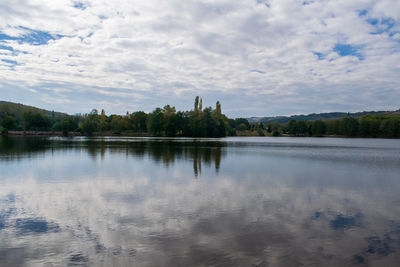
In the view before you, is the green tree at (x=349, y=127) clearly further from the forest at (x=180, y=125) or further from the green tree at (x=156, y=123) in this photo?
the green tree at (x=156, y=123)

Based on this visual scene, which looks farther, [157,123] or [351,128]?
[351,128]

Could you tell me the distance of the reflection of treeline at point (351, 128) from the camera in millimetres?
129125

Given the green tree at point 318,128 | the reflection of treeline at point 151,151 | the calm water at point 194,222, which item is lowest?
the calm water at point 194,222

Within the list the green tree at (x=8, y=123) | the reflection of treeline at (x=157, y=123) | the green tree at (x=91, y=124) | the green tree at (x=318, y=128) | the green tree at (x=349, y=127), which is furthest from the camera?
the green tree at (x=318, y=128)

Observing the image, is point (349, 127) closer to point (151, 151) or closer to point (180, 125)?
point (180, 125)

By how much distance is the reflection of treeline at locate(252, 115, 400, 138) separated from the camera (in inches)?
5084

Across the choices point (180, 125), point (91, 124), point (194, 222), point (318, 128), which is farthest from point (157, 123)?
point (194, 222)

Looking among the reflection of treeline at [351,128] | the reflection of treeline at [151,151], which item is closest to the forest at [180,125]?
the reflection of treeline at [351,128]

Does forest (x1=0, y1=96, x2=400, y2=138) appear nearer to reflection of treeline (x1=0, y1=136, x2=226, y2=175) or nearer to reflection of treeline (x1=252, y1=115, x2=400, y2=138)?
reflection of treeline (x1=252, y1=115, x2=400, y2=138)

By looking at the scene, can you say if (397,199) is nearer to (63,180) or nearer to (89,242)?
(89,242)

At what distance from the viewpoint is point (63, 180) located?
590 inches

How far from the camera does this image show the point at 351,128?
459 ft

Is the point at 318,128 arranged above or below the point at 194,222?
above

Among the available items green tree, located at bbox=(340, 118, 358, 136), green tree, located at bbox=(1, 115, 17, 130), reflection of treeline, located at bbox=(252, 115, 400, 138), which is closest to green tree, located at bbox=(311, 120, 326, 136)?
reflection of treeline, located at bbox=(252, 115, 400, 138)
